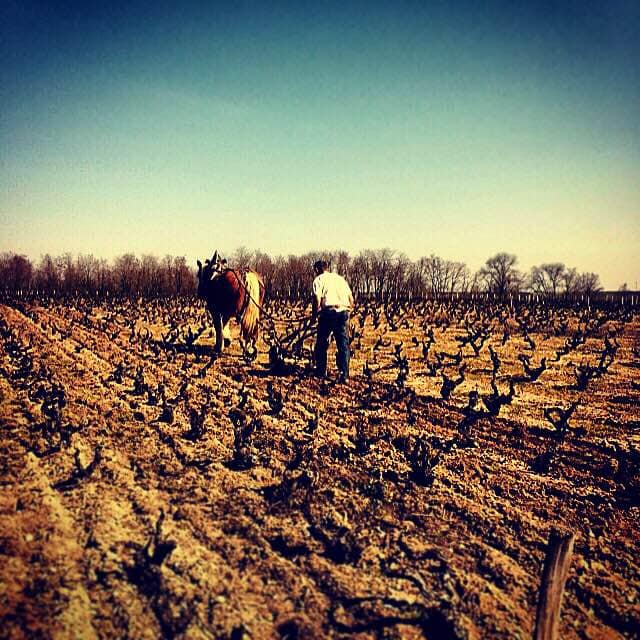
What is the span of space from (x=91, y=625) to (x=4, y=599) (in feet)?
1.63

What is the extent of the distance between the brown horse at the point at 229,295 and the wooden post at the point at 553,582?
24.5 feet

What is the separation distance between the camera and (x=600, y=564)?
2752mm

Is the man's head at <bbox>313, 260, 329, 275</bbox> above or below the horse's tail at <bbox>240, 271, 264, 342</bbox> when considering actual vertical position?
above

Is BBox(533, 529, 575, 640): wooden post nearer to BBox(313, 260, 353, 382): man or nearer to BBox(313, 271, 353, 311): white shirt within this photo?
BBox(313, 260, 353, 382): man

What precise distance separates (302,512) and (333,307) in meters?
4.08

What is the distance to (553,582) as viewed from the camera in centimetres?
184

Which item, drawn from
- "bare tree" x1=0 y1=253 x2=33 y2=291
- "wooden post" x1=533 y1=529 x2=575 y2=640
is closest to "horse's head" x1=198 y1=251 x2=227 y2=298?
"wooden post" x1=533 y1=529 x2=575 y2=640

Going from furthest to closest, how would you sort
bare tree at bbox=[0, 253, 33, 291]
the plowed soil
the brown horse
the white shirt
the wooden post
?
bare tree at bbox=[0, 253, 33, 291], the brown horse, the white shirt, the plowed soil, the wooden post

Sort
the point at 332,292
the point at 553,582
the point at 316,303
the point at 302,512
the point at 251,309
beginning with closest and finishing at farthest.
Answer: the point at 553,582 → the point at 302,512 → the point at 332,292 → the point at 316,303 → the point at 251,309

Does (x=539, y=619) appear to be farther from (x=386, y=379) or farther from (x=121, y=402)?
(x=386, y=379)

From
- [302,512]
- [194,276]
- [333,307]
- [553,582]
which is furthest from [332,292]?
[194,276]

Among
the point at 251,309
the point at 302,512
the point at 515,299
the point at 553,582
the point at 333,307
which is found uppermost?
the point at 515,299

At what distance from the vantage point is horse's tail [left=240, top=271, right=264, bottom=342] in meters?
8.84

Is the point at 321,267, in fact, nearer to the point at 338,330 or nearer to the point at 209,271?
the point at 338,330
